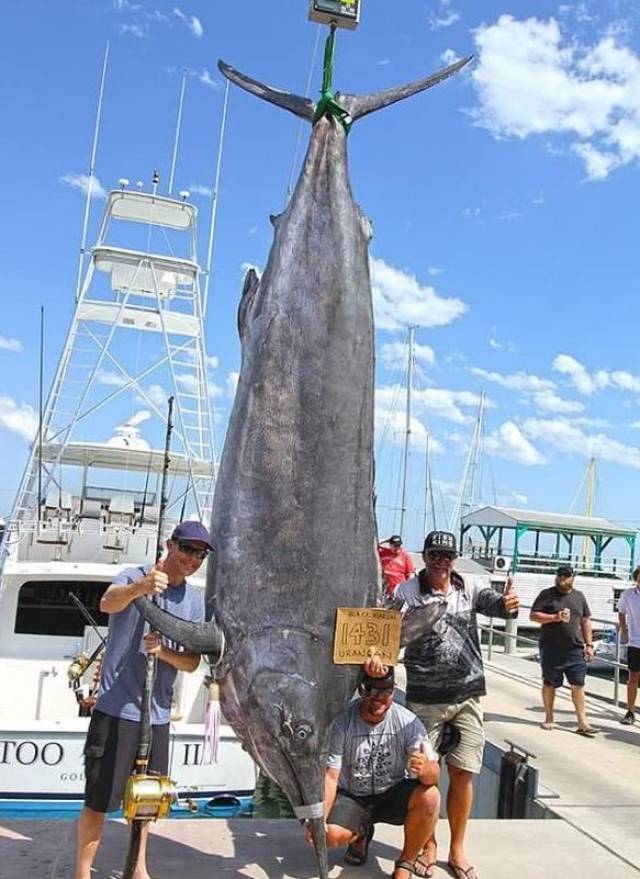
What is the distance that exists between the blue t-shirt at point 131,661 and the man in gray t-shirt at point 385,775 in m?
0.57

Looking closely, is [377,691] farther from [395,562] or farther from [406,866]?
[395,562]

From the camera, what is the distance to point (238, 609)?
2131mm

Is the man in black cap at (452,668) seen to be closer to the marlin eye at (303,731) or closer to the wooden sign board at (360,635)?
the wooden sign board at (360,635)

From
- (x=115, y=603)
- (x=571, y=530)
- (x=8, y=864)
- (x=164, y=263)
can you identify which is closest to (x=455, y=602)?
(x=115, y=603)

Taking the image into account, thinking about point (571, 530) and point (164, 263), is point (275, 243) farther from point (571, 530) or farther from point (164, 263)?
point (571, 530)

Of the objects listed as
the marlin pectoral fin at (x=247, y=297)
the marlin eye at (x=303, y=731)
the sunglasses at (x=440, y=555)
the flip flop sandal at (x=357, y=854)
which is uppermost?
the marlin pectoral fin at (x=247, y=297)

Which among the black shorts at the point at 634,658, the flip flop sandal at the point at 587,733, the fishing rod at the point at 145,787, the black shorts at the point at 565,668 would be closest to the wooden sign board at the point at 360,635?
the fishing rod at the point at 145,787

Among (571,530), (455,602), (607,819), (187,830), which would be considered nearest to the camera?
(455,602)

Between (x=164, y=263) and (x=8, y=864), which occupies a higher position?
(x=164, y=263)

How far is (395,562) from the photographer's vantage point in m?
6.39

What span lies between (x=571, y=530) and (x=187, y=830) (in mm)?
18212

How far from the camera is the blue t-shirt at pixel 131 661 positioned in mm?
2428

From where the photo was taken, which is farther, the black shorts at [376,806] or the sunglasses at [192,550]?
the black shorts at [376,806]

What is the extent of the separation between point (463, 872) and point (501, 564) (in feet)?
42.1
